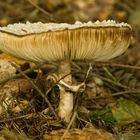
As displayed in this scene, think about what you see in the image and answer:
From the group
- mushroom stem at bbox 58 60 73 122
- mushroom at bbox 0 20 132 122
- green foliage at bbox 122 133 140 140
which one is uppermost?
mushroom at bbox 0 20 132 122

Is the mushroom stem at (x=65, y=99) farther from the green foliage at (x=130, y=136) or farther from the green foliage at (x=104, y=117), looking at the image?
the green foliage at (x=130, y=136)

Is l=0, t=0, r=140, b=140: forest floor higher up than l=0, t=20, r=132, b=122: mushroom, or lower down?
lower down

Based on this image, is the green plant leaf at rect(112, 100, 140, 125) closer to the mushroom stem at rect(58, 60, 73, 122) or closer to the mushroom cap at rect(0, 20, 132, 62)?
the mushroom stem at rect(58, 60, 73, 122)

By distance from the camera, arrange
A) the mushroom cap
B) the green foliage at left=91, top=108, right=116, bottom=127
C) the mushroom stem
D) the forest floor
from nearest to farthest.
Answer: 1. the mushroom cap
2. the forest floor
3. the mushroom stem
4. the green foliage at left=91, top=108, right=116, bottom=127

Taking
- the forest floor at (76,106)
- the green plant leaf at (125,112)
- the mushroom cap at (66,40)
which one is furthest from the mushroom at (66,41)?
the green plant leaf at (125,112)

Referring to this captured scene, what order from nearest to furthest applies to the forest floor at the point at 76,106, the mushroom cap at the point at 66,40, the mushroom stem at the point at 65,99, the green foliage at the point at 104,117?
1. the mushroom cap at the point at 66,40
2. the forest floor at the point at 76,106
3. the mushroom stem at the point at 65,99
4. the green foliage at the point at 104,117

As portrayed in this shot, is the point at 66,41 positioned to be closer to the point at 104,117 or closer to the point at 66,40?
the point at 66,40

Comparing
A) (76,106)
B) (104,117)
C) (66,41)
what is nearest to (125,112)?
(104,117)

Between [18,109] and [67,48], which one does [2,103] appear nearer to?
[18,109]

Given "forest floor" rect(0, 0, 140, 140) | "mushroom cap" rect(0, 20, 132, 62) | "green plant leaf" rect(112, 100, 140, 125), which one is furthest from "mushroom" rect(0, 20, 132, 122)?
"green plant leaf" rect(112, 100, 140, 125)

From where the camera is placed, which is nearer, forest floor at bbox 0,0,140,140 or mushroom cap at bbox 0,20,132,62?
mushroom cap at bbox 0,20,132,62
